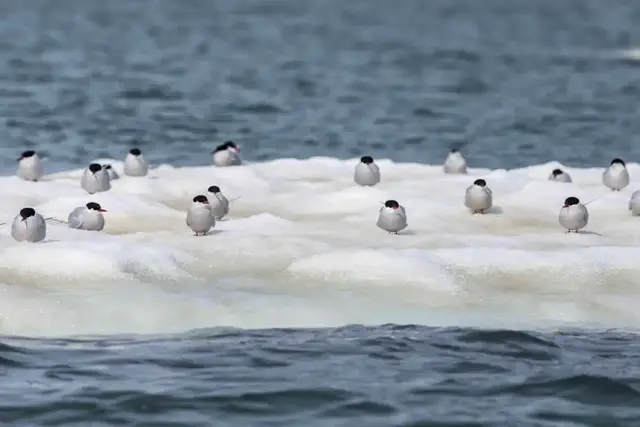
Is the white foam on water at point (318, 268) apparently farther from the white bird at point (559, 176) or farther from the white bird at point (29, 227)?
the white bird at point (559, 176)

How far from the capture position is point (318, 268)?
21.3 meters

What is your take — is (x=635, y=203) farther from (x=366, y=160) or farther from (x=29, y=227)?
(x=29, y=227)

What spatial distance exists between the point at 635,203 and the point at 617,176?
2554mm

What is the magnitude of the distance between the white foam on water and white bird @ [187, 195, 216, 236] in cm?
22

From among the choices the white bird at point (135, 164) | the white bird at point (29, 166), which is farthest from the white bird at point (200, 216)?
the white bird at point (135, 164)

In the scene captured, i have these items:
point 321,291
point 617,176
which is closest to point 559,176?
point 617,176

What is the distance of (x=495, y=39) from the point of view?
79.2 m

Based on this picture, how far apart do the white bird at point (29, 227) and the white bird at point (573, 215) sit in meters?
7.72

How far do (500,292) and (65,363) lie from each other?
19.7 feet

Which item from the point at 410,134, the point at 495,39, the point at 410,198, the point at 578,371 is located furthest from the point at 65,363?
the point at 495,39

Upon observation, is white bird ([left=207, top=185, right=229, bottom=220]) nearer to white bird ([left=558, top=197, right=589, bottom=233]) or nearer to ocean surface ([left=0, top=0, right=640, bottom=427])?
ocean surface ([left=0, top=0, right=640, bottom=427])

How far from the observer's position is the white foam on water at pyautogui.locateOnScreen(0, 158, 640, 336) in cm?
1981

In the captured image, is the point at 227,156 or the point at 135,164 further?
the point at 227,156

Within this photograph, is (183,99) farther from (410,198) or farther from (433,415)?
(433,415)
